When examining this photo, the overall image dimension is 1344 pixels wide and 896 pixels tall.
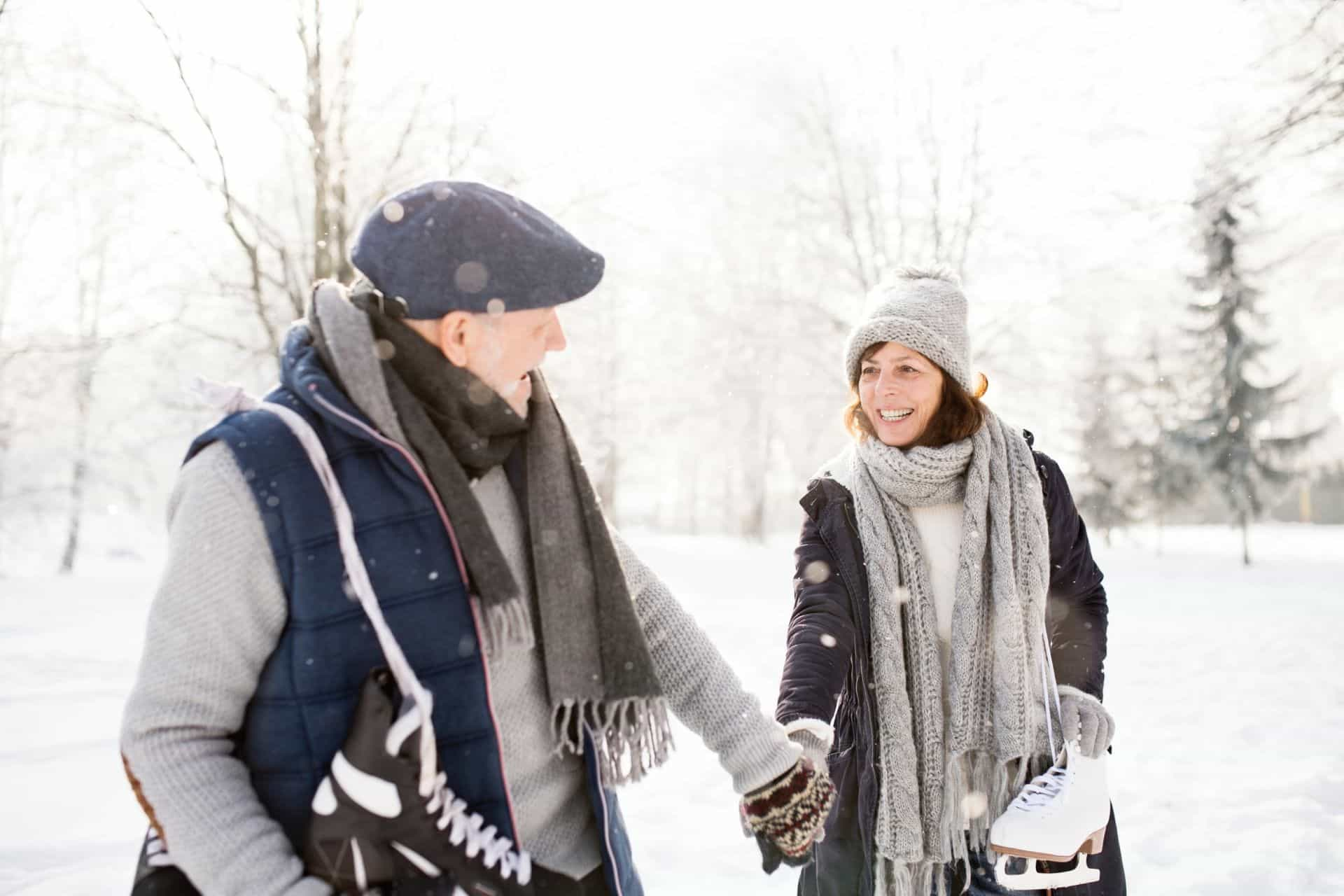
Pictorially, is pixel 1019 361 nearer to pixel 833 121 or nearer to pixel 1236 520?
pixel 833 121

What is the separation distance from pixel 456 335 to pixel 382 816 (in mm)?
711

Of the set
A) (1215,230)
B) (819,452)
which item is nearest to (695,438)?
(819,452)

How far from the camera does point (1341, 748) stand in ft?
19.0

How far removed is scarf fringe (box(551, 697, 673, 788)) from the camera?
156 centimetres

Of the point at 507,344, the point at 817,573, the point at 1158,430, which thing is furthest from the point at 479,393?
the point at 1158,430

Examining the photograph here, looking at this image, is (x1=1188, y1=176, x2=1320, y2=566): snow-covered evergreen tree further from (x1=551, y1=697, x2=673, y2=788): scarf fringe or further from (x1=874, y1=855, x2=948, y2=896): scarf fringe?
(x1=551, y1=697, x2=673, y2=788): scarf fringe

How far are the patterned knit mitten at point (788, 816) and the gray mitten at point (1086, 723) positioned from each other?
87 centimetres

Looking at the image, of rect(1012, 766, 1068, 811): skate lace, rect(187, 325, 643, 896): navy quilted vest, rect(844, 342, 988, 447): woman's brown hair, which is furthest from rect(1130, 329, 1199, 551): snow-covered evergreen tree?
rect(187, 325, 643, 896): navy quilted vest

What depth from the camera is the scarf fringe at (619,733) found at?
156cm

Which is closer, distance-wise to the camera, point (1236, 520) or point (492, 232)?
point (492, 232)

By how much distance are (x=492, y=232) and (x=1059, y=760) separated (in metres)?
1.80

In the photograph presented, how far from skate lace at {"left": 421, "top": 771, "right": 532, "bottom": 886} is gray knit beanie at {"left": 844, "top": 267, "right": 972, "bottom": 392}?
5.22 feet

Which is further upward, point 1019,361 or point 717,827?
point 1019,361

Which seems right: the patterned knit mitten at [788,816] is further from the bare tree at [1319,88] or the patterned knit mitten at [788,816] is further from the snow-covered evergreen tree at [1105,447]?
the snow-covered evergreen tree at [1105,447]
